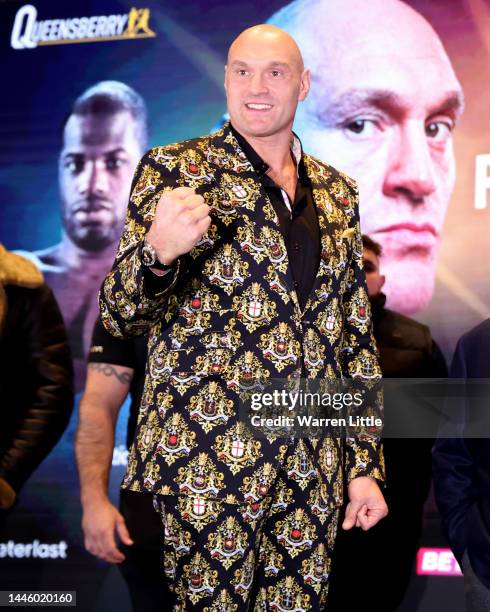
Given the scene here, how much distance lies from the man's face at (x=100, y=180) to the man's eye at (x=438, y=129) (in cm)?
113

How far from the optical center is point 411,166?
344 centimetres

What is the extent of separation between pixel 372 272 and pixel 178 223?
171cm

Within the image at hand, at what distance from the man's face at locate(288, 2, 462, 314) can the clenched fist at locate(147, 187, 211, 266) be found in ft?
5.92

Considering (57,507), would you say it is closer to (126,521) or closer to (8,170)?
(8,170)

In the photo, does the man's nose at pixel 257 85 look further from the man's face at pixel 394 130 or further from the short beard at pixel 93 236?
the short beard at pixel 93 236

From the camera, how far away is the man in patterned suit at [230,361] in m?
1.83

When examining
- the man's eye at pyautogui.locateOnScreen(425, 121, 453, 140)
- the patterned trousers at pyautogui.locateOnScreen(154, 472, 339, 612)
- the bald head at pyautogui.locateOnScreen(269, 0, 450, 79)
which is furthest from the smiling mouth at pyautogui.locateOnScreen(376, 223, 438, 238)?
the patterned trousers at pyautogui.locateOnScreen(154, 472, 339, 612)

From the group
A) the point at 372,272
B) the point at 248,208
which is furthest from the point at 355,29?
the point at 248,208

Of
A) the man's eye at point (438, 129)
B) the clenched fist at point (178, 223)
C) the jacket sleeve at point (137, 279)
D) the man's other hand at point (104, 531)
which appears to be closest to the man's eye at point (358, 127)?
the man's eye at point (438, 129)

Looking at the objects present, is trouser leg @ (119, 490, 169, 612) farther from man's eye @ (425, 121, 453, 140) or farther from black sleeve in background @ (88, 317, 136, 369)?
man's eye @ (425, 121, 453, 140)

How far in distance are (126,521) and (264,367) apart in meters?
0.52

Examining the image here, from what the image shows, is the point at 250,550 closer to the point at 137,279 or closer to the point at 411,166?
the point at 137,279

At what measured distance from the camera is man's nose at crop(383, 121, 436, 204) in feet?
11.2

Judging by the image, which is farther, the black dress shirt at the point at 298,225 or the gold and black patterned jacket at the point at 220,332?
the black dress shirt at the point at 298,225
